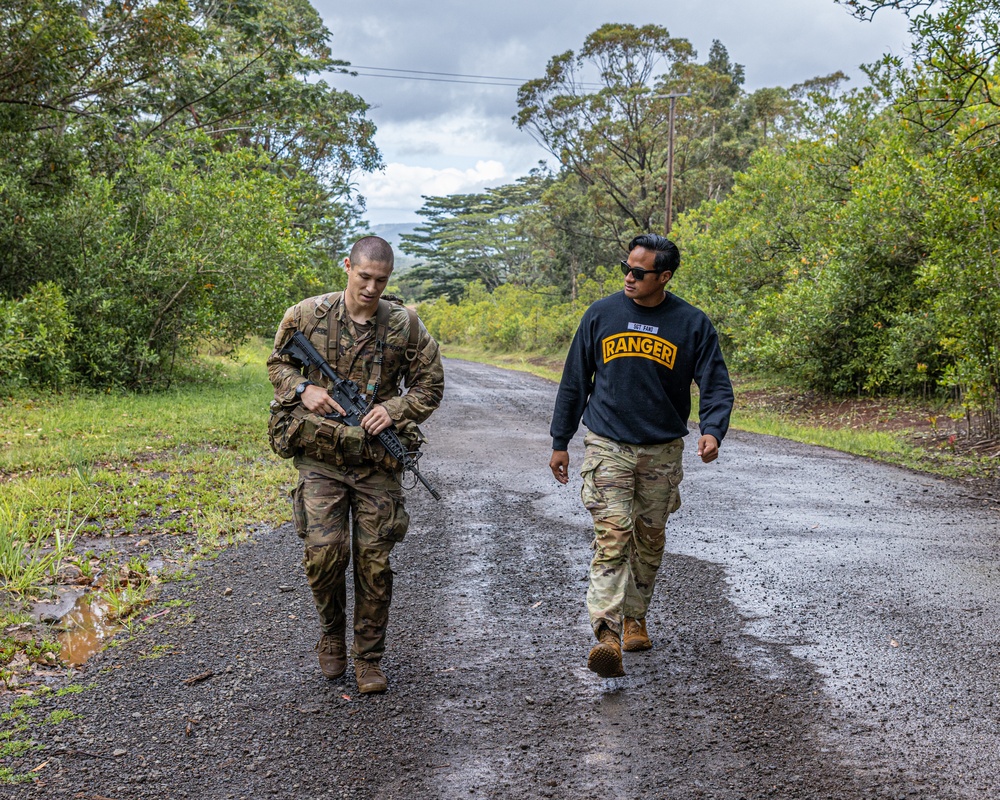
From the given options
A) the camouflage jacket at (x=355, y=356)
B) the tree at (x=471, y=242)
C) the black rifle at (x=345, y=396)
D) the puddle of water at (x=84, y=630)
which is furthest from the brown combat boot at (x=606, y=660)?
the tree at (x=471, y=242)

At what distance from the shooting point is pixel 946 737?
365 centimetres

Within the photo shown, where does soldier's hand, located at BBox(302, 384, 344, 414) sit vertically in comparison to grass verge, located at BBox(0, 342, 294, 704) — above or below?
above

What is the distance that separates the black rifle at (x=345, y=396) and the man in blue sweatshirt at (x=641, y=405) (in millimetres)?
782

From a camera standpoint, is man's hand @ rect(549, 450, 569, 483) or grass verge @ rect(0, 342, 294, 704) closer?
man's hand @ rect(549, 450, 569, 483)

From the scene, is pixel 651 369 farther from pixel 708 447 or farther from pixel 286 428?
pixel 286 428

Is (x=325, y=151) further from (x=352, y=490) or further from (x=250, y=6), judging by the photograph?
(x=352, y=490)

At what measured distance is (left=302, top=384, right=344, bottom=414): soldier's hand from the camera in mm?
4152

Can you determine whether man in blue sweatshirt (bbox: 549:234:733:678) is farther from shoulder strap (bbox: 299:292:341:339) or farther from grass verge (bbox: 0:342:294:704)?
grass verge (bbox: 0:342:294:704)

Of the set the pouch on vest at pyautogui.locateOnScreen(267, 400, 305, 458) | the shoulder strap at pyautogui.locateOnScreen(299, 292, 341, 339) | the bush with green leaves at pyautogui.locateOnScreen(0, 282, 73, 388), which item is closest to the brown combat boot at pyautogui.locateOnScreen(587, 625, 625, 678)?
the pouch on vest at pyautogui.locateOnScreen(267, 400, 305, 458)

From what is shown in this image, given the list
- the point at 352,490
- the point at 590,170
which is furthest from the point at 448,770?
the point at 590,170

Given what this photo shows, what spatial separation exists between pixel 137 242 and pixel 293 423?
1413 cm

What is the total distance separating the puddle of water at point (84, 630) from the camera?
4.80 m

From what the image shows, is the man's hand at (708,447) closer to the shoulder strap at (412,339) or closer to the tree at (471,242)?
the shoulder strap at (412,339)

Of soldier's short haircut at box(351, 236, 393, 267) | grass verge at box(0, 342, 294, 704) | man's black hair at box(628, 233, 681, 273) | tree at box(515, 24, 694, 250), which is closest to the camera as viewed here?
soldier's short haircut at box(351, 236, 393, 267)
